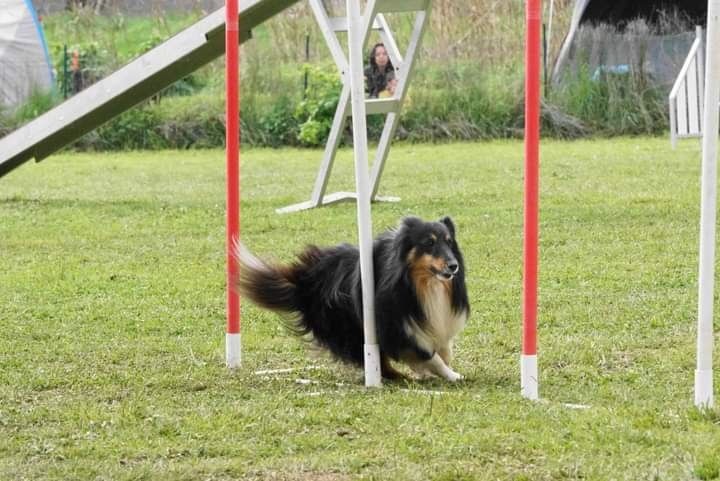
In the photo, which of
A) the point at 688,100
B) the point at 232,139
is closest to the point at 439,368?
the point at 232,139

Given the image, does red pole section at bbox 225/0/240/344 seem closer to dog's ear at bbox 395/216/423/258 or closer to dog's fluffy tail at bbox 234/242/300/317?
dog's fluffy tail at bbox 234/242/300/317

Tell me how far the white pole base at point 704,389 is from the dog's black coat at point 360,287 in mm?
1078

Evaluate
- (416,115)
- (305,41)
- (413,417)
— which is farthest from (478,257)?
(305,41)

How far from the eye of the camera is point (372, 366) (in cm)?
523

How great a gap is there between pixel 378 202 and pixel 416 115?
709 cm

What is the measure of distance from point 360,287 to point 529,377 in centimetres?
88

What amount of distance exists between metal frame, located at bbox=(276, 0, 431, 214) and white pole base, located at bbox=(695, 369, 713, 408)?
6.18m

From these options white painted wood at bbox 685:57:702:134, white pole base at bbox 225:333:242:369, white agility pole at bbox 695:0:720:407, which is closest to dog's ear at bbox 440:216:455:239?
white pole base at bbox 225:333:242:369

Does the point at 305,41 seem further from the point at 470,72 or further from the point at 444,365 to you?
the point at 444,365

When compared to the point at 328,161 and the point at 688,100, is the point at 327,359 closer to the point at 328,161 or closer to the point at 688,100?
the point at 328,161

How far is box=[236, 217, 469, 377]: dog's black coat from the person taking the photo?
17.0ft

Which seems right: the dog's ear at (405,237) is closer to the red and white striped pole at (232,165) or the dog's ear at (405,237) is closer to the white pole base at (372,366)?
the white pole base at (372,366)

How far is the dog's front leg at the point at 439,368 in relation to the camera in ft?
17.5

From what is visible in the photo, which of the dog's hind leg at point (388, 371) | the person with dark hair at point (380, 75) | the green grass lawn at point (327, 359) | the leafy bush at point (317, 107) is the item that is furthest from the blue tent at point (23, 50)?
the dog's hind leg at point (388, 371)
